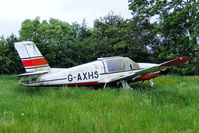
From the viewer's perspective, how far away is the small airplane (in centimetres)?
970

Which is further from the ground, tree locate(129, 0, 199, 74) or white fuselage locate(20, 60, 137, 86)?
tree locate(129, 0, 199, 74)

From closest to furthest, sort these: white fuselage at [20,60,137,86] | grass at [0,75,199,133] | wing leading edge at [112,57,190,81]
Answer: grass at [0,75,199,133] → wing leading edge at [112,57,190,81] → white fuselage at [20,60,137,86]

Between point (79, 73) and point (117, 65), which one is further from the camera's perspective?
point (117, 65)

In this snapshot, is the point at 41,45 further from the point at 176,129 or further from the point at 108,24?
the point at 176,129

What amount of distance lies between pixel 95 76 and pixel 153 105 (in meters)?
4.43

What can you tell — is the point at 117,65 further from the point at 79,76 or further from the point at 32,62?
the point at 32,62

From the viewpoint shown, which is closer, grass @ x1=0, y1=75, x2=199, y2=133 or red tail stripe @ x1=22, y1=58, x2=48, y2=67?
grass @ x1=0, y1=75, x2=199, y2=133

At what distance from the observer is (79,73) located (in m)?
9.89

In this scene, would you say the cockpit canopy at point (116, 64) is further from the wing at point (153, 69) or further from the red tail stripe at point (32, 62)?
the red tail stripe at point (32, 62)

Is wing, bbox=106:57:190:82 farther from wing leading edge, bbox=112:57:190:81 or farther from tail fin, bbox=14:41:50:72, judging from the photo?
tail fin, bbox=14:41:50:72

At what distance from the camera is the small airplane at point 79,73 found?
970cm

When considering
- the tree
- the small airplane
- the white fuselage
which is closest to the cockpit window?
the small airplane

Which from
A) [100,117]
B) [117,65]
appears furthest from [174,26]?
[100,117]

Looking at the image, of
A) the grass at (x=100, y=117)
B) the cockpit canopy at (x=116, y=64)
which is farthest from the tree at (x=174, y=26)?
the grass at (x=100, y=117)
